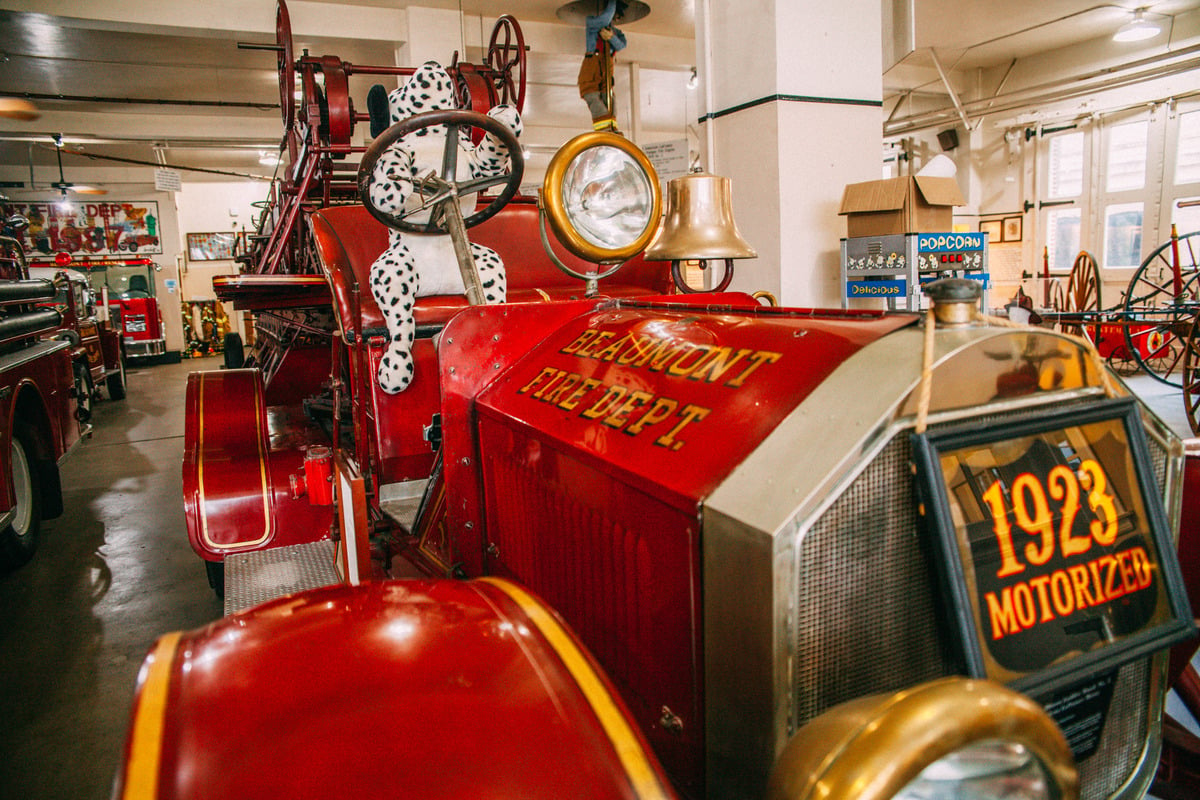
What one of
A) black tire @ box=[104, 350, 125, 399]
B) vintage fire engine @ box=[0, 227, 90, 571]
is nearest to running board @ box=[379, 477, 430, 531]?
vintage fire engine @ box=[0, 227, 90, 571]

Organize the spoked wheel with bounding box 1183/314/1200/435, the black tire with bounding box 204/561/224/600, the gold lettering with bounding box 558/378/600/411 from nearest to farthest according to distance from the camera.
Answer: the gold lettering with bounding box 558/378/600/411 → the black tire with bounding box 204/561/224/600 → the spoked wheel with bounding box 1183/314/1200/435

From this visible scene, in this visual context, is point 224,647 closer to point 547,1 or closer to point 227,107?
point 547,1

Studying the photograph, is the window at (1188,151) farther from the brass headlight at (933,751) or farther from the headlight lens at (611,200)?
the brass headlight at (933,751)

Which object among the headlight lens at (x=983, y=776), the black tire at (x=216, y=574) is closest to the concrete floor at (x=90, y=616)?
the black tire at (x=216, y=574)

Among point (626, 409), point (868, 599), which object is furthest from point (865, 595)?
point (626, 409)

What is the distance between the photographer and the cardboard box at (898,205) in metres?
4.25

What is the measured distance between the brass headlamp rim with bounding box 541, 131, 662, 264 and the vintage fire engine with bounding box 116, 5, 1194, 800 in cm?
26

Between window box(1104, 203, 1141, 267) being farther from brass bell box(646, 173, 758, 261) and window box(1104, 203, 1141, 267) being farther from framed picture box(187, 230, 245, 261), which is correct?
framed picture box(187, 230, 245, 261)

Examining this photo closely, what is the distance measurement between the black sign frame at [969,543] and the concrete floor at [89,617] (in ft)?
4.16

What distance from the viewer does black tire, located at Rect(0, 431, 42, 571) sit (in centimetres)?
366

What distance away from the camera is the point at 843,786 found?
0.58m

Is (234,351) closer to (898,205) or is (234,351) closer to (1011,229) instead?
(898,205)

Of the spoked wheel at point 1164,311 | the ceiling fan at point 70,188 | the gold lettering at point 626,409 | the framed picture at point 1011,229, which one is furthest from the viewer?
the ceiling fan at point 70,188

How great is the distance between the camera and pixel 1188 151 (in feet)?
29.5
